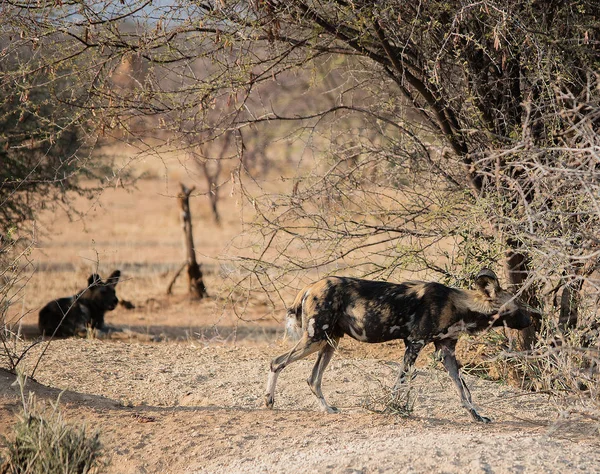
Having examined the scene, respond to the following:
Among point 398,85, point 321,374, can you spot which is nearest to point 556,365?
point 321,374

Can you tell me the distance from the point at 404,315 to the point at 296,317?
82cm

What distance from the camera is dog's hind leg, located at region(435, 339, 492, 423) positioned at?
6199mm

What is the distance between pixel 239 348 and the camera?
9.35 meters

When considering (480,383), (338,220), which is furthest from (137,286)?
(480,383)

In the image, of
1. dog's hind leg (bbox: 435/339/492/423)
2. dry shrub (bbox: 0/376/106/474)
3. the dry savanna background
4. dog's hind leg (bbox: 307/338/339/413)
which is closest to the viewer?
dry shrub (bbox: 0/376/106/474)

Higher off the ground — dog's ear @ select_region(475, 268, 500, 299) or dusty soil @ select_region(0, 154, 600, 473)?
dog's ear @ select_region(475, 268, 500, 299)

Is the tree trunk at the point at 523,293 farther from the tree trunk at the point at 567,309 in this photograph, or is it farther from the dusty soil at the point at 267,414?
the dusty soil at the point at 267,414

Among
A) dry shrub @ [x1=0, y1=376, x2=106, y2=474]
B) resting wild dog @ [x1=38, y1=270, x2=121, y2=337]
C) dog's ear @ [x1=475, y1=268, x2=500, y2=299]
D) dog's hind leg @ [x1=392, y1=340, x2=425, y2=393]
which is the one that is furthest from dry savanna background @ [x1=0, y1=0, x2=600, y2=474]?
resting wild dog @ [x1=38, y1=270, x2=121, y2=337]

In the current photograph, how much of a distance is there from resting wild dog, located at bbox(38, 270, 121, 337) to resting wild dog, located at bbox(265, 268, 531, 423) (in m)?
5.85

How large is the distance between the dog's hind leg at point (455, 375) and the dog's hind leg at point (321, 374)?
0.81m

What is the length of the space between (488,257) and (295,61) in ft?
8.21

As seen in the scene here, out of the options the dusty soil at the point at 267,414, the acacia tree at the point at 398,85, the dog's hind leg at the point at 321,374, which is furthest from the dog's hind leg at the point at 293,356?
the acacia tree at the point at 398,85

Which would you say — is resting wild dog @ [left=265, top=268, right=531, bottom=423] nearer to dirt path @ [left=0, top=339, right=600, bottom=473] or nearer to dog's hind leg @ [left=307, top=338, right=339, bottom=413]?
dog's hind leg @ [left=307, top=338, right=339, bottom=413]

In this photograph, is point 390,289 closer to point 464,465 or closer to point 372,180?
point 464,465
